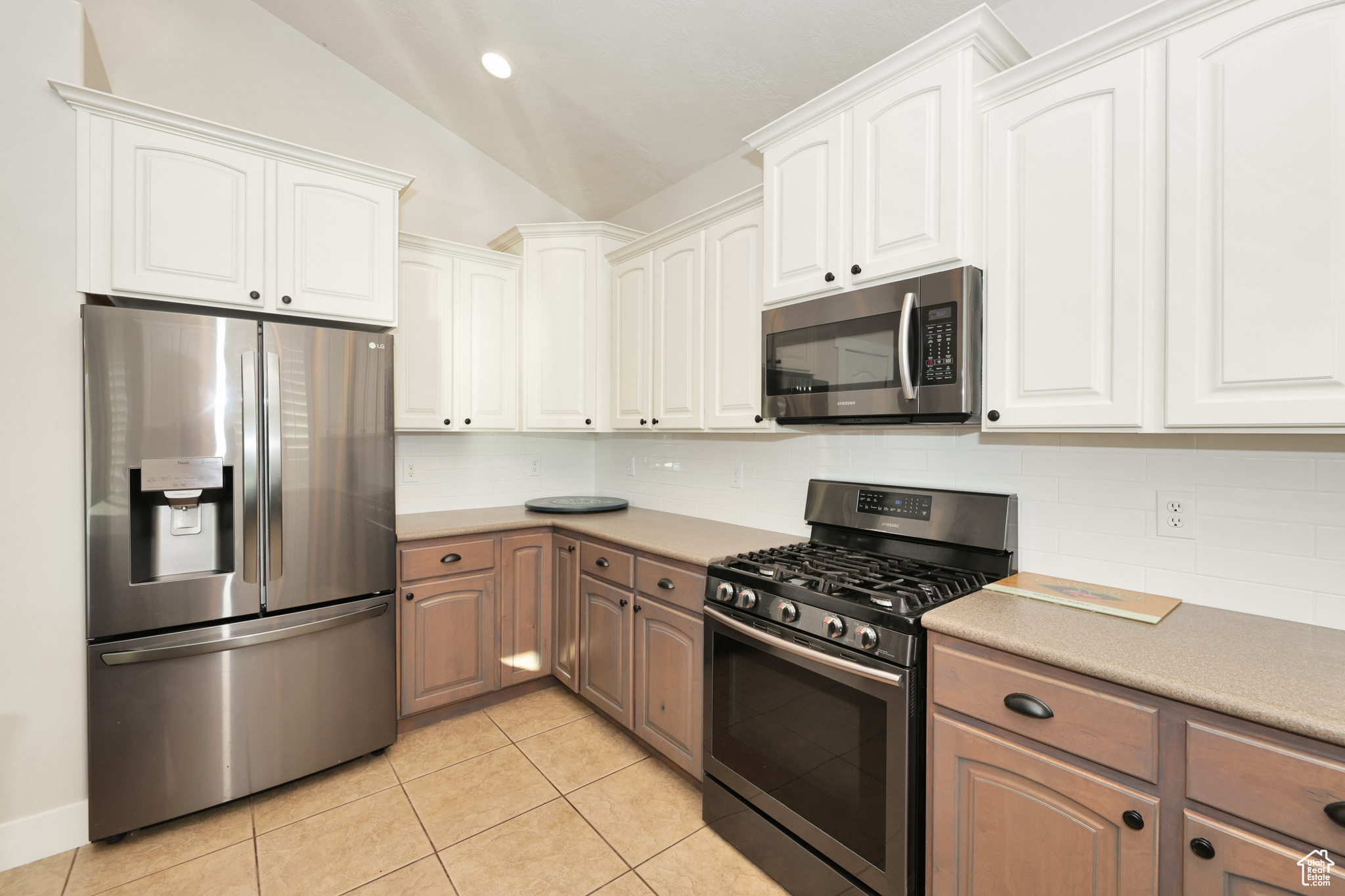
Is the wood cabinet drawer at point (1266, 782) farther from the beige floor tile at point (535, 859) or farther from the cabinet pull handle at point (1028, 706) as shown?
the beige floor tile at point (535, 859)

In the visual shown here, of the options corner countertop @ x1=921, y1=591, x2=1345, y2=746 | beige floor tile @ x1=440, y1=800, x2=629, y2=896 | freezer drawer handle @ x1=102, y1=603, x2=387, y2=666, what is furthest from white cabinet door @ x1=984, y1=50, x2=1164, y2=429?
freezer drawer handle @ x1=102, y1=603, x2=387, y2=666

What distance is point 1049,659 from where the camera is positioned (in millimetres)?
1205

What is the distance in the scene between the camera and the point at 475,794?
7.33ft

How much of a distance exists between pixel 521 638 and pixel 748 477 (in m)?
1.42

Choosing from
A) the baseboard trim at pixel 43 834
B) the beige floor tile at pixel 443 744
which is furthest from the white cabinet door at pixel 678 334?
the baseboard trim at pixel 43 834

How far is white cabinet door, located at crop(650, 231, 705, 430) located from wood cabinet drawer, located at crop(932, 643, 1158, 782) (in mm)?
1480

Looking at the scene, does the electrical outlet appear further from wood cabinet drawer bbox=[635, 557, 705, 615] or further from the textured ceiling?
the textured ceiling

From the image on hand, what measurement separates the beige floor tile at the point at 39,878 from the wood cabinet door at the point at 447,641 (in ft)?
3.53

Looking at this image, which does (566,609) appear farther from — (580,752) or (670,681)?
(670,681)

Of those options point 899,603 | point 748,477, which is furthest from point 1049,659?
point 748,477

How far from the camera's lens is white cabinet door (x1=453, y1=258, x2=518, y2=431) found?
309 cm

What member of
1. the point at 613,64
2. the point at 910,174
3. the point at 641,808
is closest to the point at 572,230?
the point at 613,64

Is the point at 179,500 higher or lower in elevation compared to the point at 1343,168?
lower

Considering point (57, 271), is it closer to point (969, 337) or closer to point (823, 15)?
point (823, 15)
